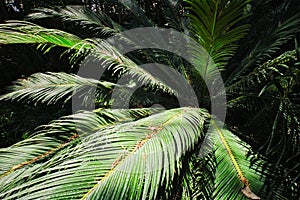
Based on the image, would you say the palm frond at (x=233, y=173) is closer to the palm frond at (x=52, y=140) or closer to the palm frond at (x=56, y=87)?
the palm frond at (x=52, y=140)

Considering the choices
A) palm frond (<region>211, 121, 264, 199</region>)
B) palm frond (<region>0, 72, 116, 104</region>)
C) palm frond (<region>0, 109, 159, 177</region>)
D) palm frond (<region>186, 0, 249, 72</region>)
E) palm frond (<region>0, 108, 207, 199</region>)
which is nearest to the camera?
palm frond (<region>0, 108, 207, 199</region>)

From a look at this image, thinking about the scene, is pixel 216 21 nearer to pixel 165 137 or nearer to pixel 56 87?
pixel 165 137

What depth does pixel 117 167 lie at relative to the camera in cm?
92

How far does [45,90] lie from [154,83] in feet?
2.19

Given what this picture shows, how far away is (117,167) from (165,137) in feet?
0.84

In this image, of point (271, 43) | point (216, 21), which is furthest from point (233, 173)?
point (271, 43)

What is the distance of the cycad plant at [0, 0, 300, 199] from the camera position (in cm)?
93

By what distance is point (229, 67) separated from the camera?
2484mm

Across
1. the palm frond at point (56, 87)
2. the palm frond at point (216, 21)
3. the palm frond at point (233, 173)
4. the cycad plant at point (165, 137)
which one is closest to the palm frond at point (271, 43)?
the cycad plant at point (165, 137)

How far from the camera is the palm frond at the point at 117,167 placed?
2.81 ft

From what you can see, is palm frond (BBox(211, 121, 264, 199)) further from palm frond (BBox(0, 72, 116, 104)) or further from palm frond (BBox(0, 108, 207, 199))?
palm frond (BBox(0, 72, 116, 104))

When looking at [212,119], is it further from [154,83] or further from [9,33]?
[9,33]

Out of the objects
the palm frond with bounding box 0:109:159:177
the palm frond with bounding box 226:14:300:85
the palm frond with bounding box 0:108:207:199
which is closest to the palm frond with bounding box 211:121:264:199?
the palm frond with bounding box 0:108:207:199

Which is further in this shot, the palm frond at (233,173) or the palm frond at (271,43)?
the palm frond at (271,43)
